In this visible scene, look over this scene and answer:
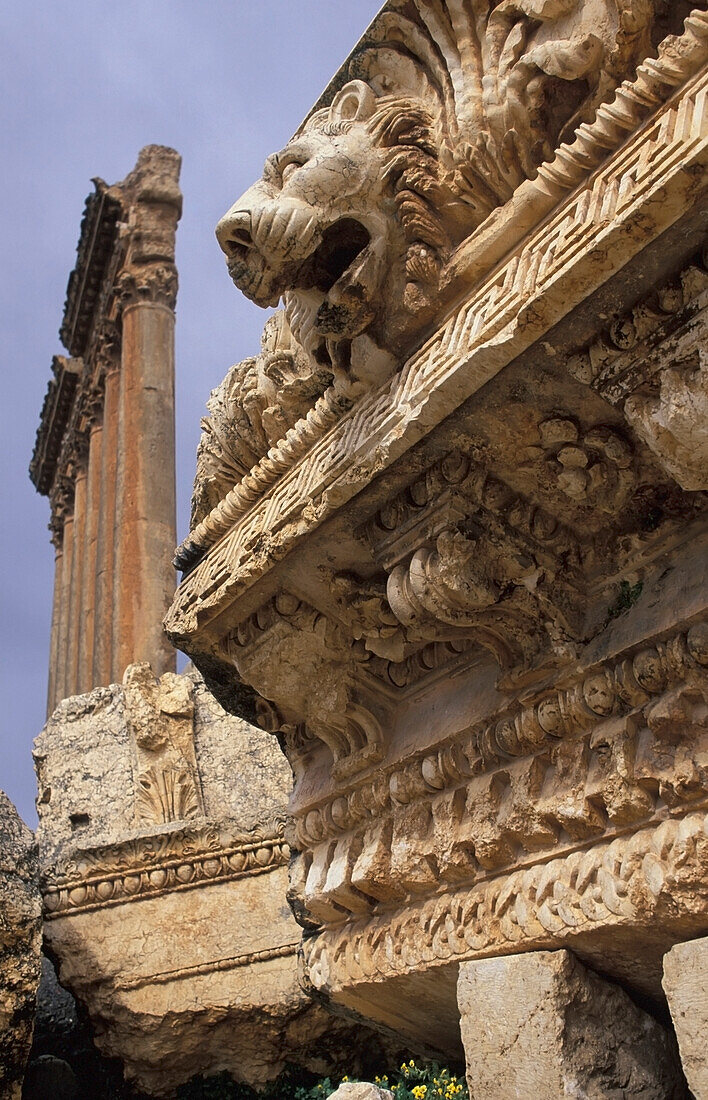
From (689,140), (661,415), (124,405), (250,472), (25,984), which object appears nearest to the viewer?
(689,140)

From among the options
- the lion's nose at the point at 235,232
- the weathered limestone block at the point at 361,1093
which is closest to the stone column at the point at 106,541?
the weathered limestone block at the point at 361,1093

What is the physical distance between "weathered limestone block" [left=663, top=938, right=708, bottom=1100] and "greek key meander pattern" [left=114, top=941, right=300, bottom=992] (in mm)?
3222

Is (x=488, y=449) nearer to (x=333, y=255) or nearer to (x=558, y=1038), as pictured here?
(x=333, y=255)

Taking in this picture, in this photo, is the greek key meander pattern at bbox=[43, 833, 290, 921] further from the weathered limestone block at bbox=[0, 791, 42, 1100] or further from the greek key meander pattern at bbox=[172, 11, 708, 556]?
the greek key meander pattern at bbox=[172, 11, 708, 556]

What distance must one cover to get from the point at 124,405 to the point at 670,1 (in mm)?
11818

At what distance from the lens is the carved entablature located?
80.5 inches

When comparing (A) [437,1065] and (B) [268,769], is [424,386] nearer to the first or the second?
(A) [437,1065]

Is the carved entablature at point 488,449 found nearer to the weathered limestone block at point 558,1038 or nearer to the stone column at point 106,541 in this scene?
the weathered limestone block at point 558,1038

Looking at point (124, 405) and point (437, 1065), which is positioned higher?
point (124, 405)

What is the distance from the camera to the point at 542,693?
2.59 meters

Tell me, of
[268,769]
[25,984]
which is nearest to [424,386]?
[25,984]

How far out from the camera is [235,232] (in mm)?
2502

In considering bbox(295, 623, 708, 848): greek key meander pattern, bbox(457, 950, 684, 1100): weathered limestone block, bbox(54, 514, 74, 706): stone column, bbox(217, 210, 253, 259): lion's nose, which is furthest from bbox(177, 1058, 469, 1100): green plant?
bbox(54, 514, 74, 706): stone column

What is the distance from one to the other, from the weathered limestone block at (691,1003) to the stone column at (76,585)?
46.7ft
